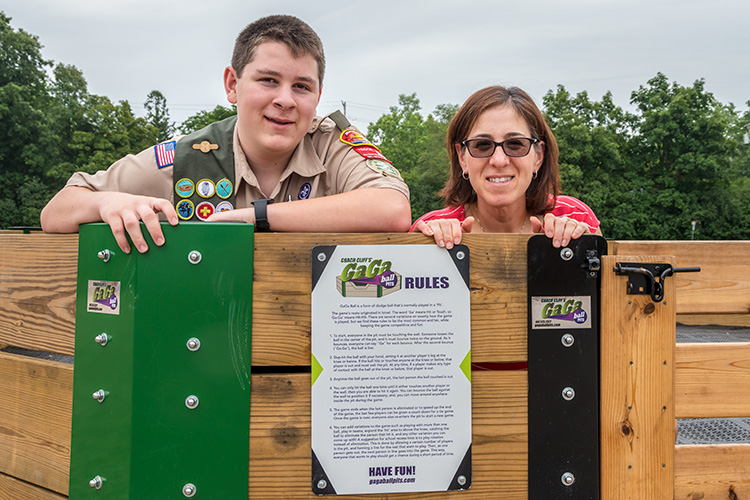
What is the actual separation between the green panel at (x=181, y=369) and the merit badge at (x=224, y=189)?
86cm

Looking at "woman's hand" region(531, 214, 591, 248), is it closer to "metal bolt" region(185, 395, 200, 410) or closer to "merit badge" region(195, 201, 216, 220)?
"metal bolt" region(185, 395, 200, 410)

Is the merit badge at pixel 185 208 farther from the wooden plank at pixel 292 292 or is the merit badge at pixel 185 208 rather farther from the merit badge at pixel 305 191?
the wooden plank at pixel 292 292

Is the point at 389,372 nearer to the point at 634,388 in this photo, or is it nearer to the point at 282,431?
the point at 282,431

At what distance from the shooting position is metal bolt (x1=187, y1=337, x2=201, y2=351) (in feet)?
5.22

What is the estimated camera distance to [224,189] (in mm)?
2457

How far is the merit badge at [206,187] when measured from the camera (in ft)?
8.01

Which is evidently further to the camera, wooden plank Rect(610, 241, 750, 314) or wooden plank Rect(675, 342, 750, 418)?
wooden plank Rect(610, 241, 750, 314)

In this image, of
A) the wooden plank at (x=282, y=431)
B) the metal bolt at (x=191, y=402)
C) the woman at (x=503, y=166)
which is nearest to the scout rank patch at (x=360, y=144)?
the woman at (x=503, y=166)

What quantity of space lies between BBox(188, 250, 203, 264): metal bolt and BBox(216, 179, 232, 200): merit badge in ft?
2.91

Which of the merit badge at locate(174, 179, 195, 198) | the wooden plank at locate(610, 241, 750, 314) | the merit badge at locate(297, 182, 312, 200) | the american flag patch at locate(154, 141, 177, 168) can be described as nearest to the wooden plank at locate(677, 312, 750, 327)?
the wooden plank at locate(610, 241, 750, 314)

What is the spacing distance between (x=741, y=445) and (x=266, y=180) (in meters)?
2.10

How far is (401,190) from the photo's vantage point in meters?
2.21

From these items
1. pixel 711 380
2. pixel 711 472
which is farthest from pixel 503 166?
pixel 711 472

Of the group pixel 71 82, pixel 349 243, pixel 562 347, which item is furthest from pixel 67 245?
pixel 71 82
